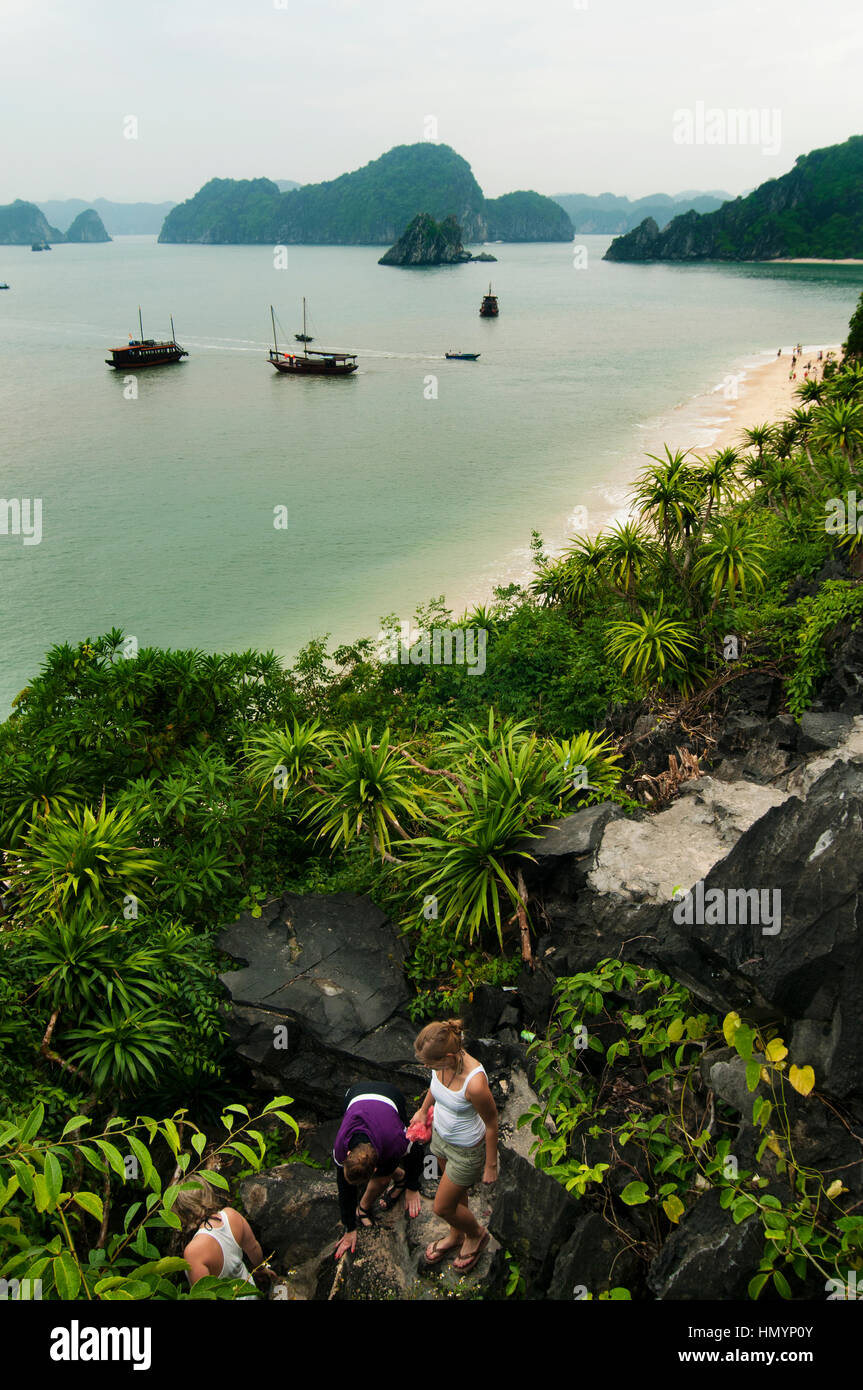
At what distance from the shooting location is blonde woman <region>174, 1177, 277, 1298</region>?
368 centimetres

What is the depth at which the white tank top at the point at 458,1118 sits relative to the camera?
13.4ft

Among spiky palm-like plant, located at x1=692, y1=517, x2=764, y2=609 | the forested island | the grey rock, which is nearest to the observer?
the grey rock

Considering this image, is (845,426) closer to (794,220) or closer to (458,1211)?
(458,1211)

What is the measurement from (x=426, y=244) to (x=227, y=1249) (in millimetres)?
181215

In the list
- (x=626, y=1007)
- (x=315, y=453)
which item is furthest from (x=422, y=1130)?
(x=315, y=453)

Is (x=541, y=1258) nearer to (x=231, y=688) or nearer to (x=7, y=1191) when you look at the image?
(x=7, y=1191)

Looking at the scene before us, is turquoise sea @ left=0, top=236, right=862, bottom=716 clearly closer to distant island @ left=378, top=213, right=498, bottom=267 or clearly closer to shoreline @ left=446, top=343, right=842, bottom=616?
shoreline @ left=446, top=343, right=842, bottom=616

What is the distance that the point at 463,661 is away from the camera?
12055 mm

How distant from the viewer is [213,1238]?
148 inches

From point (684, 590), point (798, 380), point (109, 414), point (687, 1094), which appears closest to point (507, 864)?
point (687, 1094)

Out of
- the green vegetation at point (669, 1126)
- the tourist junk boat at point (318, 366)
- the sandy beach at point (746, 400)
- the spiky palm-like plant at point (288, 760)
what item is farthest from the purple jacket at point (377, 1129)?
the tourist junk boat at point (318, 366)

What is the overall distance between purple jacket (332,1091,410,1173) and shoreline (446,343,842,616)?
13.0 metres

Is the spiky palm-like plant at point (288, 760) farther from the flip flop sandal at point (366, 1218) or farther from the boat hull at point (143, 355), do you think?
the boat hull at point (143, 355)

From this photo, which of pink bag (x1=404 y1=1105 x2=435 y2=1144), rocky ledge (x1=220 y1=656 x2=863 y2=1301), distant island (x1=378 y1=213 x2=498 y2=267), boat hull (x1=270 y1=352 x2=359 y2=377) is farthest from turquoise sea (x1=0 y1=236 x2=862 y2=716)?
distant island (x1=378 y1=213 x2=498 y2=267)
